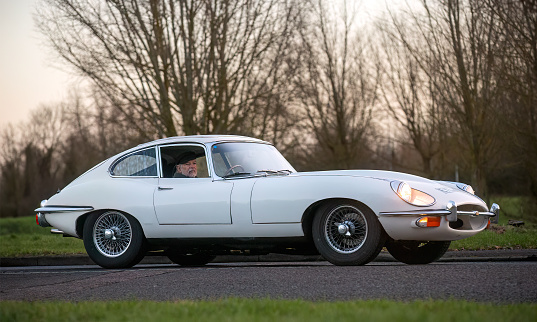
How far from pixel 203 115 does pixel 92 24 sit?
365 centimetres

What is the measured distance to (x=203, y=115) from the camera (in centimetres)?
2083

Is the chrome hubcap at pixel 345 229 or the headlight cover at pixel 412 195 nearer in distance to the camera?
the headlight cover at pixel 412 195

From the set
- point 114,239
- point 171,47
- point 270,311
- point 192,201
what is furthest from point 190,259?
point 171,47

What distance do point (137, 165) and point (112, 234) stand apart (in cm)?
93

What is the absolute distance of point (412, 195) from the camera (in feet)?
26.8

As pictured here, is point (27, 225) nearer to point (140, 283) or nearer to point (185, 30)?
point (185, 30)

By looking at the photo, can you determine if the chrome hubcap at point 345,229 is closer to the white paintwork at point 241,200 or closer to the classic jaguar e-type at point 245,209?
the classic jaguar e-type at point 245,209

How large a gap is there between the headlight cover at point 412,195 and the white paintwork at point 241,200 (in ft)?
0.19

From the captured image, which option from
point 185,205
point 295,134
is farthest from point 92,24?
point 295,134

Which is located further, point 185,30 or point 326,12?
point 326,12

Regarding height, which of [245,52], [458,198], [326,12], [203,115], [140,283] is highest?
[326,12]

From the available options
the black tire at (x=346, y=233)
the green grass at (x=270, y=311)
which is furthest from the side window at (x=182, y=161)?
the green grass at (x=270, y=311)

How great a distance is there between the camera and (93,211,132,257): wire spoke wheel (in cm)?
983

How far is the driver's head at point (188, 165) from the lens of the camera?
9.77 meters
